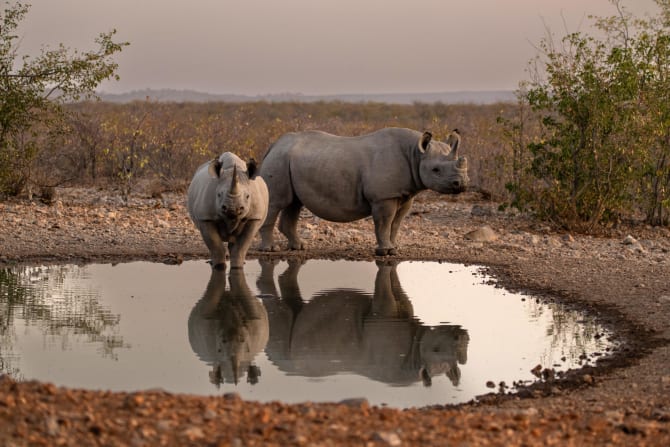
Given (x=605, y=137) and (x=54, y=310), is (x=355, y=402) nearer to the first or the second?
(x=54, y=310)

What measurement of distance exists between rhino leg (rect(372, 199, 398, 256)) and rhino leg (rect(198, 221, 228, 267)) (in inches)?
93.4

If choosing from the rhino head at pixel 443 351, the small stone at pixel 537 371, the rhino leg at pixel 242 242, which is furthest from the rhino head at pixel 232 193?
the small stone at pixel 537 371

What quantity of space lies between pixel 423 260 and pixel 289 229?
2117 millimetres

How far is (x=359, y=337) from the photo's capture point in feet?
31.6

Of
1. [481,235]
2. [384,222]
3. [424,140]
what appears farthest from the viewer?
[481,235]

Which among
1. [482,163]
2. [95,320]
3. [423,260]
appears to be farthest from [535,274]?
[482,163]

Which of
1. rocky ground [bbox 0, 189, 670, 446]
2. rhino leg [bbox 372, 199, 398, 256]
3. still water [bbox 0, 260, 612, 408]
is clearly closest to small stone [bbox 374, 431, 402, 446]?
rocky ground [bbox 0, 189, 670, 446]

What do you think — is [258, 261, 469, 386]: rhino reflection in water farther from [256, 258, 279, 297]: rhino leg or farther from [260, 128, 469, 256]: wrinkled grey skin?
[260, 128, 469, 256]: wrinkled grey skin

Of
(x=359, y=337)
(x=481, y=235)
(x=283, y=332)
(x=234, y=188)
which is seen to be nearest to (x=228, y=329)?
(x=283, y=332)

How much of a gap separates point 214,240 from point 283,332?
3622 millimetres

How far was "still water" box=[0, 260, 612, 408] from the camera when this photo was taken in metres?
7.89

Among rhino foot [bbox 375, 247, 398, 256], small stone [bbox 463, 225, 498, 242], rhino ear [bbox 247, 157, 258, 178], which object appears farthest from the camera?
small stone [bbox 463, 225, 498, 242]

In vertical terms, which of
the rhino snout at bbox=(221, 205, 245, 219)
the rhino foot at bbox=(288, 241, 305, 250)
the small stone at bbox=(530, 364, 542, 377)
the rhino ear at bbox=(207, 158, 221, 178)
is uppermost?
the rhino ear at bbox=(207, 158, 221, 178)

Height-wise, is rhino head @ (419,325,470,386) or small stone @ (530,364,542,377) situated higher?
small stone @ (530,364,542,377)
